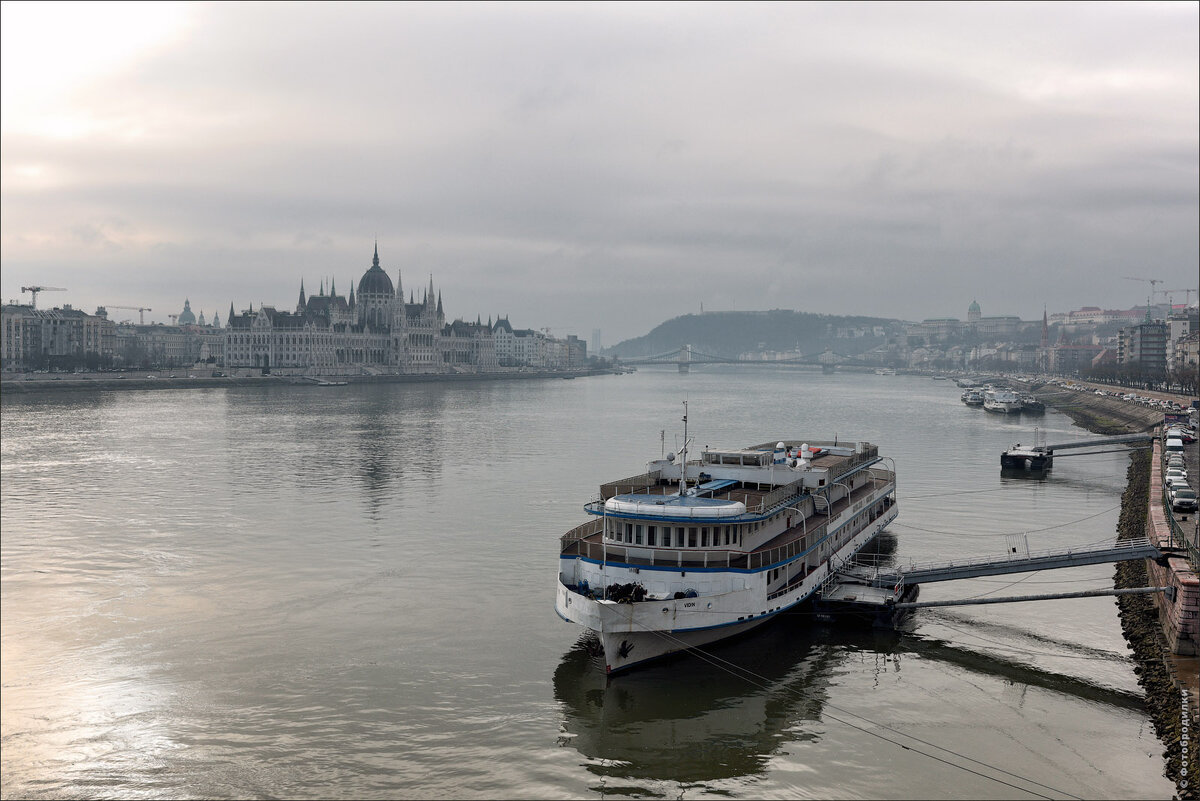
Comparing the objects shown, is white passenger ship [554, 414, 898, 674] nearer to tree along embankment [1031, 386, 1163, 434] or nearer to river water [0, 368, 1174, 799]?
river water [0, 368, 1174, 799]

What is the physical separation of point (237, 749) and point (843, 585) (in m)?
15.8

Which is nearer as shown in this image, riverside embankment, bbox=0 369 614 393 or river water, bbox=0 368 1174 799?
river water, bbox=0 368 1174 799

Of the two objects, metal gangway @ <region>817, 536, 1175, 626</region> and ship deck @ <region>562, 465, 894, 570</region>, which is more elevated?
ship deck @ <region>562, 465, 894, 570</region>

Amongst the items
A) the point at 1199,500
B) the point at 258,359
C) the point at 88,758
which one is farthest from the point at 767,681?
the point at 258,359

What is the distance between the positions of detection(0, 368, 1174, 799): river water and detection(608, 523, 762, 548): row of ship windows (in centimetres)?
252

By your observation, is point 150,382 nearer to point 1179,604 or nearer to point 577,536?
point 577,536

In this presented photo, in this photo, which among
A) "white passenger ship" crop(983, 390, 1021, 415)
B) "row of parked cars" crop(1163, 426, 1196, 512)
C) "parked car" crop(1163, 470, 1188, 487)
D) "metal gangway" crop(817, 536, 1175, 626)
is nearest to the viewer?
"metal gangway" crop(817, 536, 1175, 626)

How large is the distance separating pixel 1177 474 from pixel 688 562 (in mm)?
27142

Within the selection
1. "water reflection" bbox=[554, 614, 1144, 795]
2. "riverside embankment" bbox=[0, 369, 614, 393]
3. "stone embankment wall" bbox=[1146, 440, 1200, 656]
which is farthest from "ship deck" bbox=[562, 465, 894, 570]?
"riverside embankment" bbox=[0, 369, 614, 393]

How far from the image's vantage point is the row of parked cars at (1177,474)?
107ft

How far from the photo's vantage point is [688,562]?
22.4 meters

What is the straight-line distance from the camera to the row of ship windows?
886 inches

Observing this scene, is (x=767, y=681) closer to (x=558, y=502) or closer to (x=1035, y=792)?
(x=1035, y=792)

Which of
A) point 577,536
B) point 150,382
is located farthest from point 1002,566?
point 150,382
